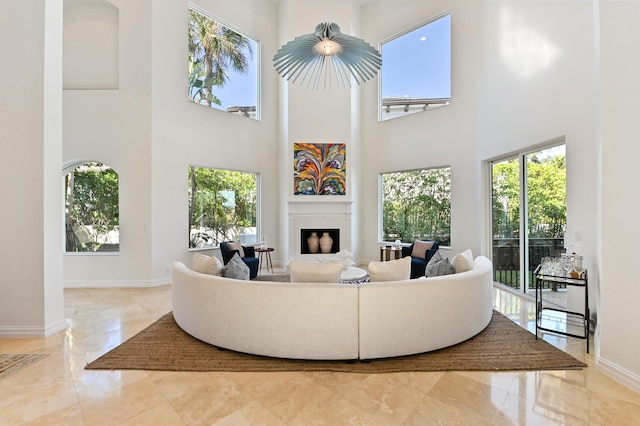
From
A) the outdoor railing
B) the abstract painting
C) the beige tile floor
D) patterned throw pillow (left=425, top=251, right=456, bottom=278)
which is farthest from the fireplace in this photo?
the beige tile floor

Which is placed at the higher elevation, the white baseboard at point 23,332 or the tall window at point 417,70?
the tall window at point 417,70

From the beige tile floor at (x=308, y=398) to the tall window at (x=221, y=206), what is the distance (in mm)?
3944

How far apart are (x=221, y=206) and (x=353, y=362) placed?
5.15m

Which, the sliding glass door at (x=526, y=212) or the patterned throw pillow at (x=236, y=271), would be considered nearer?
the patterned throw pillow at (x=236, y=271)

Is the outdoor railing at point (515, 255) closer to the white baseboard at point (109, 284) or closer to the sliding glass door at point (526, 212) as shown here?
the sliding glass door at point (526, 212)

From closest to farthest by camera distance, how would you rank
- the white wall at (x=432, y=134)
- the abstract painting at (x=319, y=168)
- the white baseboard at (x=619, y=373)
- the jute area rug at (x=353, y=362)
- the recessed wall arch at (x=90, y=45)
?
the white baseboard at (x=619, y=373) < the jute area rug at (x=353, y=362) < the recessed wall arch at (x=90, y=45) < the white wall at (x=432, y=134) < the abstract painting at (x=319, y=168)

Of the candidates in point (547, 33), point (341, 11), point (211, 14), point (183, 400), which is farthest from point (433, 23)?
point (183, 400)

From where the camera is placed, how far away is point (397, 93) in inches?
297

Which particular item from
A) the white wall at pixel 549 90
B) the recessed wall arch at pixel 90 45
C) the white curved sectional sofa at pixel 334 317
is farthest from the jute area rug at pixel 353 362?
the recessed wall arch at pixel 90 45

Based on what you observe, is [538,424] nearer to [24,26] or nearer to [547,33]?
[547,33]

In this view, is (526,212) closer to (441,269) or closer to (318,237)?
(441,269)

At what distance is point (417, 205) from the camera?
730cm

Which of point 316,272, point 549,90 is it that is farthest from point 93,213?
point 549,90

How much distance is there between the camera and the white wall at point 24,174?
11.6 ft
